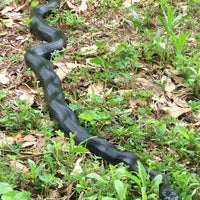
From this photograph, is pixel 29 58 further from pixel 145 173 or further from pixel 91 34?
pixel 145 173

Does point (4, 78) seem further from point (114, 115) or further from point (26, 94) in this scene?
point (114, 115)

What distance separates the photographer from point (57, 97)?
4.09 meters


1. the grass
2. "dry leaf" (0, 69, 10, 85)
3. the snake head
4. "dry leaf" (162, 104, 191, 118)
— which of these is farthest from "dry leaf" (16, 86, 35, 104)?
the snake head

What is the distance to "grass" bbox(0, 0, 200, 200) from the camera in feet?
10.4

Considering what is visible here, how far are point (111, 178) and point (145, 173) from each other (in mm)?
209

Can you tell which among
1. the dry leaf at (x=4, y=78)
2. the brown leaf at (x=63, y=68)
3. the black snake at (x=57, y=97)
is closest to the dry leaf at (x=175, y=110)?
the black snake at (x=57, y=97)

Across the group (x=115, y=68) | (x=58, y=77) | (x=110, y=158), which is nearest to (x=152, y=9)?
(x=115, y=68)

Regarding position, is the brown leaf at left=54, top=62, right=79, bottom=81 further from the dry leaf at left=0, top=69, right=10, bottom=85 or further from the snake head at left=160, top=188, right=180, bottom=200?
the snake head at left=160, top=188, right=180, bottom=200

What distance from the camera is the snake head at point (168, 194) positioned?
3.02m

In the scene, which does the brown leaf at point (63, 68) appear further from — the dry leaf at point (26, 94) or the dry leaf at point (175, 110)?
the dry leaf at point (175, 110)

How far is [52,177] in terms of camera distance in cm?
314

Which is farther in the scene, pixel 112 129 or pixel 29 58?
pixel 29 58

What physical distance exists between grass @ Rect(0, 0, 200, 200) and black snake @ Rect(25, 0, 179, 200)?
7 cm

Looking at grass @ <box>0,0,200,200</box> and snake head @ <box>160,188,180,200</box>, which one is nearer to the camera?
snake head @ <box>160,188,180,200</box>
